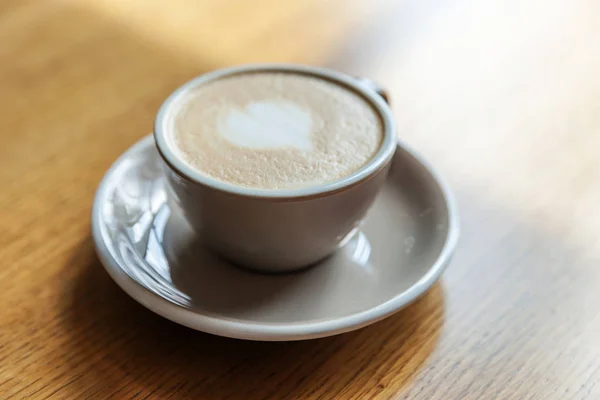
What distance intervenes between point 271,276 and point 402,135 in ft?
0.95

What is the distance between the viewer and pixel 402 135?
77 centimetres

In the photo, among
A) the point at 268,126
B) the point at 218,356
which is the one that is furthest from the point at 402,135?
the point at 218,356

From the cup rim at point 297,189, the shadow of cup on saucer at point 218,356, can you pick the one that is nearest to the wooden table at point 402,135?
the shadow of cup on saucer at point 218,356

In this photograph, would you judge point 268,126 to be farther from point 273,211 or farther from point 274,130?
point 273,211

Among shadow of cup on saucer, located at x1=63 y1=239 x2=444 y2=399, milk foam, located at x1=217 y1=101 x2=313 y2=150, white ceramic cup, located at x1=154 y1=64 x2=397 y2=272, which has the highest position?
milk foam, located at x1=217 y1=101 x2=313 y2=150

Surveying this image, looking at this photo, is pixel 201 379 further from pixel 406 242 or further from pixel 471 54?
pixel 471 54

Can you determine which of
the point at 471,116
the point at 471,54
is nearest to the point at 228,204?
the point at 471,116

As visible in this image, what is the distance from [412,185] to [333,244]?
0.47ft

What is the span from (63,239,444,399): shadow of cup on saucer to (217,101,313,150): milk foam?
0.56ft

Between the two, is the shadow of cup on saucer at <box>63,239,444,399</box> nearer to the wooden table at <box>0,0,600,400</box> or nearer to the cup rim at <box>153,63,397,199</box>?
the wooden table at <box>0,0,600,400</box>

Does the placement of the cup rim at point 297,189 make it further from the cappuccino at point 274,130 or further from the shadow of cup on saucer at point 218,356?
the shadow of cup on saucer at point 218,356

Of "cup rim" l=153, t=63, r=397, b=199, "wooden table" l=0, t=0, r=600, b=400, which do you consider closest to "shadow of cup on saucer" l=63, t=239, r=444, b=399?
"wooden table" l=0, t=0, r=600, b=400

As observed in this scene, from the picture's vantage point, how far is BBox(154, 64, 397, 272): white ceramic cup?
49 centimetres

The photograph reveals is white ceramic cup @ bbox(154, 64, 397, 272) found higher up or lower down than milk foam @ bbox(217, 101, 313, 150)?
lower down
